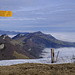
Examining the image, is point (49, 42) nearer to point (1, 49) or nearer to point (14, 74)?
point (1, 49)

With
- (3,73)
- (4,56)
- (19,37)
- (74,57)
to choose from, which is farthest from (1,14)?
(19,37)

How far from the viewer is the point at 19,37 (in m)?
186

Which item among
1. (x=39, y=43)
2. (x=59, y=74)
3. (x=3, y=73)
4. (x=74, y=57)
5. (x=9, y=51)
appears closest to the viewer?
(x=59, y=74)

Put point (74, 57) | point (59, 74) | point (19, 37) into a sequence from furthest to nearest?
1. point (19, 37)
2. point (74, 57)
3. point (59, 74)

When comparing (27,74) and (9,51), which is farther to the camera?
(9,51)

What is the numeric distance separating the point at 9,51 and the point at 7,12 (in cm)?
7770

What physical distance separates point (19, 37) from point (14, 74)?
177703mm

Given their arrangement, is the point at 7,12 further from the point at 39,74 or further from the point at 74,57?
the point at 74,57

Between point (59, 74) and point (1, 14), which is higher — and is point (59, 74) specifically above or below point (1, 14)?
below

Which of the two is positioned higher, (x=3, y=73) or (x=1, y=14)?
(x=1, y=14)

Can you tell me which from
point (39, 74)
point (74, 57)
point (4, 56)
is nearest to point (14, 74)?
point (39, 74)

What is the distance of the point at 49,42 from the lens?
19738 centimetres

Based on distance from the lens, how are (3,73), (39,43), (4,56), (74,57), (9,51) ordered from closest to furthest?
(3,73) < (74,57) < (4,56) < (9,51) < (39,43)

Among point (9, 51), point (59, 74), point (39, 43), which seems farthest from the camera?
point (39, 43)
